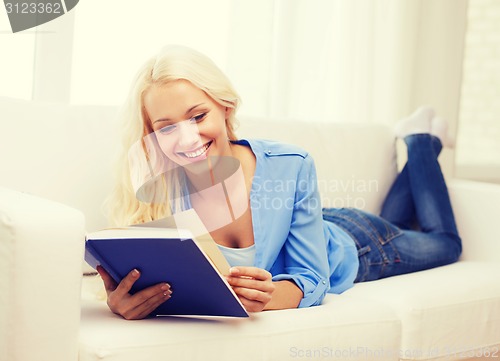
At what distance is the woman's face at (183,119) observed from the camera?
1.71 meters

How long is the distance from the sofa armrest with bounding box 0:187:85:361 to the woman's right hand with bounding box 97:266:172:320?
0.14 metres

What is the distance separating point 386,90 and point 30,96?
5.40 feet

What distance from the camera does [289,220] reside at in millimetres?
1832

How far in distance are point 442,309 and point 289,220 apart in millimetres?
463

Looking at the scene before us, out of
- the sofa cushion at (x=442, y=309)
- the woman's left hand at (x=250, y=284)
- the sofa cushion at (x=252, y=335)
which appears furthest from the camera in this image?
the sofa cushion at (x=442, y=309)

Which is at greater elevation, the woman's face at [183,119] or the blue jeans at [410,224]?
the woman's face at [183,119]

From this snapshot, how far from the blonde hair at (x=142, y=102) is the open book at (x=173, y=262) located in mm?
260

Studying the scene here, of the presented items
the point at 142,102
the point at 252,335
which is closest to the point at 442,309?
the point at 252,335

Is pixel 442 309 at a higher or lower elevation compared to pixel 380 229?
lower
